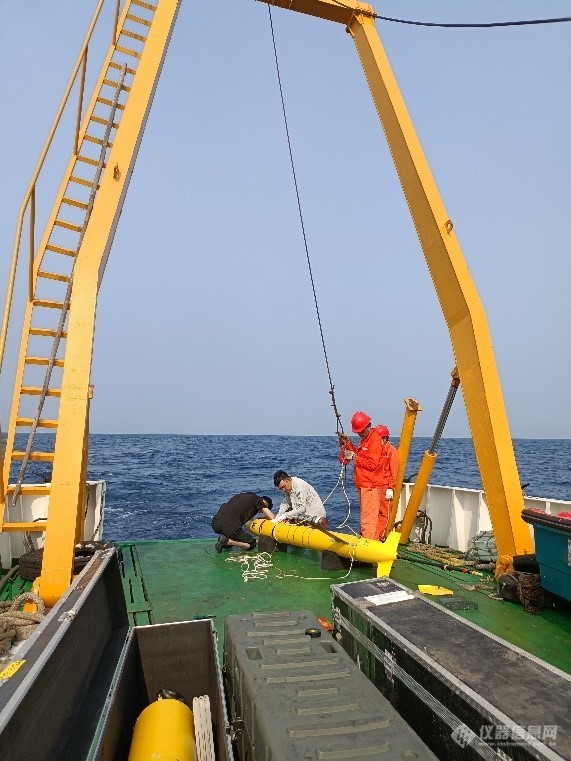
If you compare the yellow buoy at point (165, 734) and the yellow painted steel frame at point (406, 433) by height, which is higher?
the yellow painted steel frame at point (406, 433)

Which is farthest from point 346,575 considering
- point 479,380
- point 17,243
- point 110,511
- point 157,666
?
point 110,511

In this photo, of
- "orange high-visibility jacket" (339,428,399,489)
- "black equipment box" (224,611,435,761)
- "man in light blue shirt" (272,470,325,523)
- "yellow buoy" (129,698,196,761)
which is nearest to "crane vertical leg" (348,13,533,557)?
"orange high-visibility jacket" (339,428,399,489)

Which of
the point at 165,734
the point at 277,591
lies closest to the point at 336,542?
the point at 277,591

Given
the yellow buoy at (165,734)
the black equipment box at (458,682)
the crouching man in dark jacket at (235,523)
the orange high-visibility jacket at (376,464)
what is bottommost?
the yellow buoy at (165,734)

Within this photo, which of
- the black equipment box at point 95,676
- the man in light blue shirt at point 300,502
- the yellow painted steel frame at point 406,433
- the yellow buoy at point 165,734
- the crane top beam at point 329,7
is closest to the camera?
the black equipment box at point 95,676

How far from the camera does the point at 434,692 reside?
279 centimetres

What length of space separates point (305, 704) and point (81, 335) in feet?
13.8

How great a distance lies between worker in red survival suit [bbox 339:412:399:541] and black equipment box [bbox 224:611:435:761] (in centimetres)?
476

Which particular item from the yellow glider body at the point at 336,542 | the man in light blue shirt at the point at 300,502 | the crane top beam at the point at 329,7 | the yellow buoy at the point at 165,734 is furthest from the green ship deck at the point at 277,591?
the crane top beam at the point at 329,7

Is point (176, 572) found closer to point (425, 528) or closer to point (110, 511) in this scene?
point (425, 528)

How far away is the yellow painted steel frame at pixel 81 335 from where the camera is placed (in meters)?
5.04

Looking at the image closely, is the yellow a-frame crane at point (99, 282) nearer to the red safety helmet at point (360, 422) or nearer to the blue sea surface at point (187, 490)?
the red safety helmet at point (360, 422)

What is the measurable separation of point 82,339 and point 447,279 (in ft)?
15.0

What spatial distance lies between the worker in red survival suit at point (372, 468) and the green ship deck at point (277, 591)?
787mm
